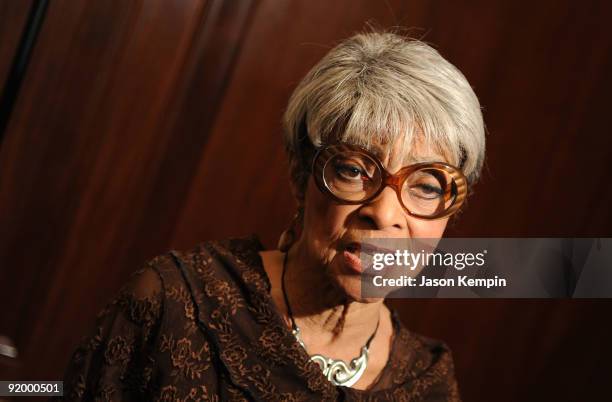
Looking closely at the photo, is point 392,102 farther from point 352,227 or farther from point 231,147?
point 231,147

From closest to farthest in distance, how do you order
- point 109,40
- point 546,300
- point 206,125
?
point 109,40 → point 206,125 → point 546,300

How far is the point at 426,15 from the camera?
4.47 ft

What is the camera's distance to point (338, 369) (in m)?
1.00

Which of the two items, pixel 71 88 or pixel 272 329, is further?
pixel 71 88

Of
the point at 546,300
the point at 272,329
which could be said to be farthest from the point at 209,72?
the point at 546,300

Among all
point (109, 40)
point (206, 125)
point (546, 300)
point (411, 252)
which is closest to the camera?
point (411, 252)

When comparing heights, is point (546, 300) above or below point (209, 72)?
below

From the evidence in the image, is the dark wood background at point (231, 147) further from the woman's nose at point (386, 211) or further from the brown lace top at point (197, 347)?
the woman's nose at point (386, 211)

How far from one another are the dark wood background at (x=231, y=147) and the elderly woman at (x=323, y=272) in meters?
0.36

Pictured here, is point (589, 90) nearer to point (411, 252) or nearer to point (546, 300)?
point (546, 300)

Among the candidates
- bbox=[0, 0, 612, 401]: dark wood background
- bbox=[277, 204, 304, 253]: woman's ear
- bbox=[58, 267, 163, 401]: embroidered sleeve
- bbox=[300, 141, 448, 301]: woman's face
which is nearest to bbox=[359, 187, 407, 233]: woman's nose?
bbox=[300, 141, 448, 301]: woman's face

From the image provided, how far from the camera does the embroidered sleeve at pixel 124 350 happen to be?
3.12 feet

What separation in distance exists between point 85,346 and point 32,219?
0.40 metres

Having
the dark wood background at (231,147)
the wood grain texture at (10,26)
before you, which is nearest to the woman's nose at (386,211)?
the dark wood background at (231,147)
